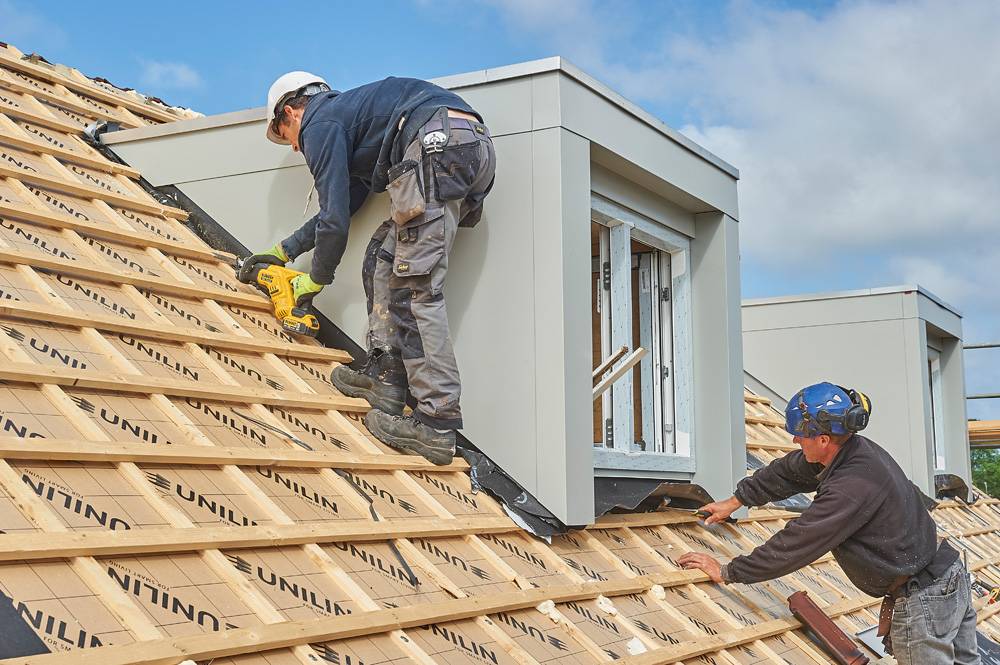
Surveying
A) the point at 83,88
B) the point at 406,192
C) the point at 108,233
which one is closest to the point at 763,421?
the point at 406,192

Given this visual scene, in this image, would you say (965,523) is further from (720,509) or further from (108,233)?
(108,233)

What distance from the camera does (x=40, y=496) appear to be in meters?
2.38

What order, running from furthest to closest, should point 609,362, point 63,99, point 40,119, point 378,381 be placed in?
point 63,99, point 40,119, point 609,362, point 378,381

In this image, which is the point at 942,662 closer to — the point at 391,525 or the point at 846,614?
the point at 846,614

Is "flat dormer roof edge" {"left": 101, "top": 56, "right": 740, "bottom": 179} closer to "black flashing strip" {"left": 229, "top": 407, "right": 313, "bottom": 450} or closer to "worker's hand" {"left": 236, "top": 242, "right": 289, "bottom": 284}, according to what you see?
"worker's hand" {"left": 236, "top": 242, "right": 289, "bottom": 284}

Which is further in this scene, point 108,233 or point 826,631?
point 826,631

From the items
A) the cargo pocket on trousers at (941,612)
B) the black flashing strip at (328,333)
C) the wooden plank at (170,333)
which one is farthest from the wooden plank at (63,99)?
the cargo pocket on trousers at (941,612)

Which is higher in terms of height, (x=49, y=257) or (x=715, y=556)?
(x=49, y=257)

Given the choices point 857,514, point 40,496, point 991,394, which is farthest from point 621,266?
point 991,394

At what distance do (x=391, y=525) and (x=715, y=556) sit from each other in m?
2.13

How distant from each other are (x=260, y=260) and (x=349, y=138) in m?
0.68

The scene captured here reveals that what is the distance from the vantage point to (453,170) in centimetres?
388


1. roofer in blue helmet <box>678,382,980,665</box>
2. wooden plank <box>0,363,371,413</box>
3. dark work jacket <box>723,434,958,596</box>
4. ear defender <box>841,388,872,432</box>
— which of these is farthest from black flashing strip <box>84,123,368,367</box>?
ear defender <box>841,388,872,432</box>

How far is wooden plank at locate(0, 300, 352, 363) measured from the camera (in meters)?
3.17
